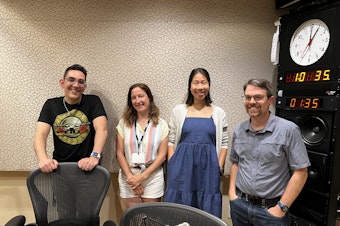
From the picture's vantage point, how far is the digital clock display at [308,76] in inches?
65.8

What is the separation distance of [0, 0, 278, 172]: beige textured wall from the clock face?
14.8 inches

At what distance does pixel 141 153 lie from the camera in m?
1.89

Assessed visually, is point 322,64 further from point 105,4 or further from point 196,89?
point 105,4

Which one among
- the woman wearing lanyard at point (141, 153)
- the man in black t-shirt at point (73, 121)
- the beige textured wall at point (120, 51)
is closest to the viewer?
the man in black t-shirt at point (73, 121)

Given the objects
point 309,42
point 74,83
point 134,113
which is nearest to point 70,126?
point 74,83

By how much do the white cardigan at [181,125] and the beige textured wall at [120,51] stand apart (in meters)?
0.34

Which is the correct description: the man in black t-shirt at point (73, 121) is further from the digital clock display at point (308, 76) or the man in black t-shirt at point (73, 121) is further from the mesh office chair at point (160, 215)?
the digital clock display at point (308, 76)

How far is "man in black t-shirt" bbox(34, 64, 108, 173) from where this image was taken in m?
1.78

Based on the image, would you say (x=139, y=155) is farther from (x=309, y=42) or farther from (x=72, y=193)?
(x=309, y=42)

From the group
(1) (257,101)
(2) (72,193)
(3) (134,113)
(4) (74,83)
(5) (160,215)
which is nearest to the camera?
(5) (160,215)

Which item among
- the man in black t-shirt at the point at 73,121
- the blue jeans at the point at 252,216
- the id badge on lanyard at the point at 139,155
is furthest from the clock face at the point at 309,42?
the man in black t-shirt at the point at 73,121

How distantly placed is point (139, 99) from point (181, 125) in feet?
1.27

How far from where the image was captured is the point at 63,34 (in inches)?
83.4

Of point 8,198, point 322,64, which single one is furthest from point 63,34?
point 322,64
